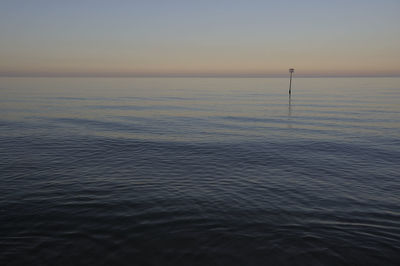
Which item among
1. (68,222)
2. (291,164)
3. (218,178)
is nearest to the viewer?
(68,222)

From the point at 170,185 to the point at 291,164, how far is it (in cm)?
1183

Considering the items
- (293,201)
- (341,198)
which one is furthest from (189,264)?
(341,198)

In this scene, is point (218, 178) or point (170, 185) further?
point (218, 178)

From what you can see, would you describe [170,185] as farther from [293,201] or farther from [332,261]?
[332,261]

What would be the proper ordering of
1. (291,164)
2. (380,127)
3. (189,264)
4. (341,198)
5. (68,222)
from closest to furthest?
(189,264)
(68,222)
(341,198)
(291,164)
(380,127)

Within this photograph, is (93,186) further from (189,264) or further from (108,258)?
(189,264)

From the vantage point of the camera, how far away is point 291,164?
25.0m

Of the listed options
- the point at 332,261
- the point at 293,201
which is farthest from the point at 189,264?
the point at 293,201

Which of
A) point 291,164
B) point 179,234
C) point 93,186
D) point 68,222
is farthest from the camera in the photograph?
point 291,164

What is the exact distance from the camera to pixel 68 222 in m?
13.6

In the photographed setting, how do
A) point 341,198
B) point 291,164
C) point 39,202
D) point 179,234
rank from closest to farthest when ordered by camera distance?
point 179,234
point 39,202
point 341,198
point 291,164

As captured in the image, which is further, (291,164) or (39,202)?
(291,164)

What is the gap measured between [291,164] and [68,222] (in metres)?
18.7

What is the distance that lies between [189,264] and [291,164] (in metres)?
16.9
